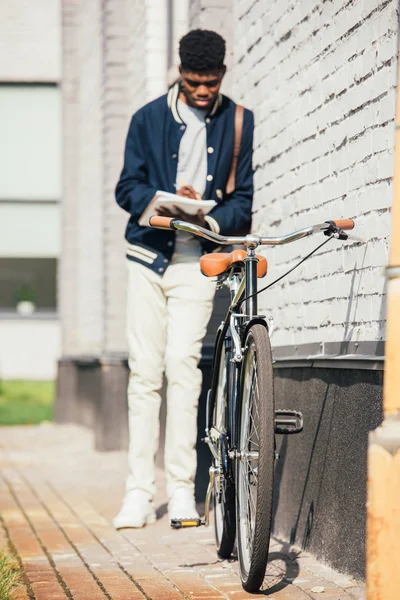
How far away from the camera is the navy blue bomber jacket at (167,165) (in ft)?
20.4

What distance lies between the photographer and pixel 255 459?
15.0 ft

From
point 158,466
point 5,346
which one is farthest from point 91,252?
point 5,346

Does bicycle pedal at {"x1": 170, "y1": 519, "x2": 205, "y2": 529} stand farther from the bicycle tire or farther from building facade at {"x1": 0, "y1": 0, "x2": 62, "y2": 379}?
building facade at {"x1": 0, "y1": 0, "x2": 62, "y2": 379}

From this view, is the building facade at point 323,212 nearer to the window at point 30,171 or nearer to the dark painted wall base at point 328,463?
the dark painted wall base at point 328,463

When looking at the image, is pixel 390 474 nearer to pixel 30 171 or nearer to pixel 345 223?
pixel 345 223

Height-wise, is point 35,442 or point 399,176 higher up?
point 399,176

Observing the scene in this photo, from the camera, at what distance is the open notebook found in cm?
584

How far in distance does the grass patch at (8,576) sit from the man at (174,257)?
1.23 m

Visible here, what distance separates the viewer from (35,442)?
11.5m

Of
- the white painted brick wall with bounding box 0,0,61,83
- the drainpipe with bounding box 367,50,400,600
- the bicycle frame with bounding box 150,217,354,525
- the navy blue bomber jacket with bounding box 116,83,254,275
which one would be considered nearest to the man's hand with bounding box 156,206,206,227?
the navy blue bomber jacket with bounding box 116,83,254,275

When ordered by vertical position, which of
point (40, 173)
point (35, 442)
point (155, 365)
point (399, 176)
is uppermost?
point (40, 173)

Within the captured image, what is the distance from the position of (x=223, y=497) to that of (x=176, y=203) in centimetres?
155

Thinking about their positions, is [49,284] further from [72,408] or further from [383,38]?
[383,38]

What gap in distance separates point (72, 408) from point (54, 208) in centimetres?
476
